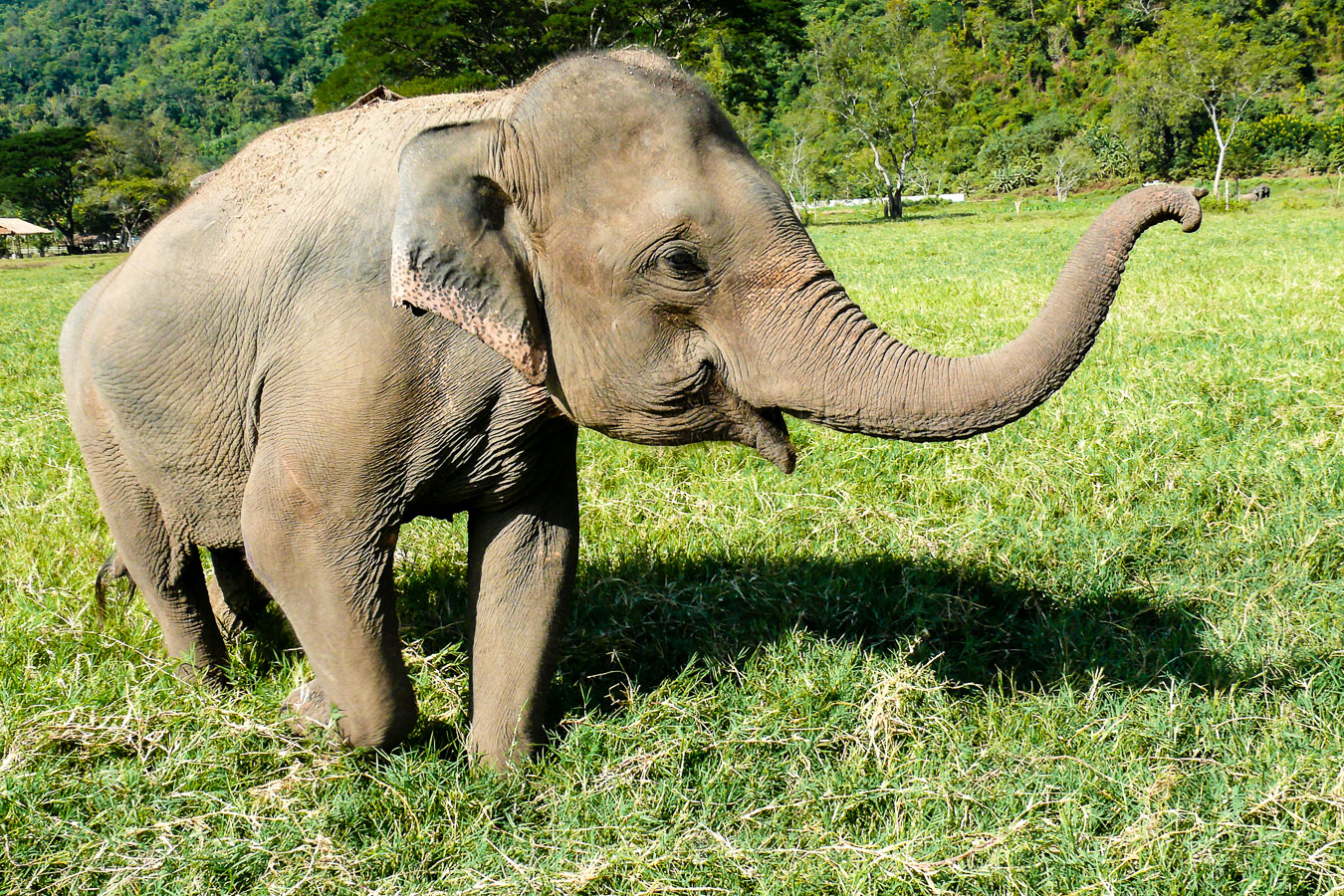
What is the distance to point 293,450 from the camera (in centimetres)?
247

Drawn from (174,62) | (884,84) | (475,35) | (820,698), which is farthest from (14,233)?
(174,62)

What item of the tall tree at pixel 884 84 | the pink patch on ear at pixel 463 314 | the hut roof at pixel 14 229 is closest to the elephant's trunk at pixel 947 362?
the pink patch on ear at pixel 463 314

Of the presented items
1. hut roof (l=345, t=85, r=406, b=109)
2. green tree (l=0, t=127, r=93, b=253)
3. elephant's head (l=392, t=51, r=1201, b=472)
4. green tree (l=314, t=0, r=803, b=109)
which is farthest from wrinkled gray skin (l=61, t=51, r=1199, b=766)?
green tree (l=0, t=127, r=93, b=253)

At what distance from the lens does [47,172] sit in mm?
69625

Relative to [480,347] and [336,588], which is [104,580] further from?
[480,347]

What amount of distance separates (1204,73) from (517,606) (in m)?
59.7

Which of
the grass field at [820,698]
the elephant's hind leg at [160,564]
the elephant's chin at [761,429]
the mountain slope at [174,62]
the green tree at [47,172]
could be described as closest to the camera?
the elephant's chin at [761,429]

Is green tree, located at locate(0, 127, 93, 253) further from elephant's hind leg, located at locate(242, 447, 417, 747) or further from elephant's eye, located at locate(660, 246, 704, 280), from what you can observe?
elephant's eye, located at locate(660, 246, 704, 280)

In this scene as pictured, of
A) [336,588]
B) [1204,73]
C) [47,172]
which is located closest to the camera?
[336,588]

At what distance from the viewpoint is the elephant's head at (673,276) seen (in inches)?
80.7

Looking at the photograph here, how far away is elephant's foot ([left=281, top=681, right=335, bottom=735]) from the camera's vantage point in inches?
116

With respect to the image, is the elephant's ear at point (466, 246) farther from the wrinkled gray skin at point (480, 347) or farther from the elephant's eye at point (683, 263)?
the elephant's eye at point (683, 263)

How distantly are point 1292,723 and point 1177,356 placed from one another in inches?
183

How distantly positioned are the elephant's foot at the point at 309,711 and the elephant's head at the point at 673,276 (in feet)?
4.36
